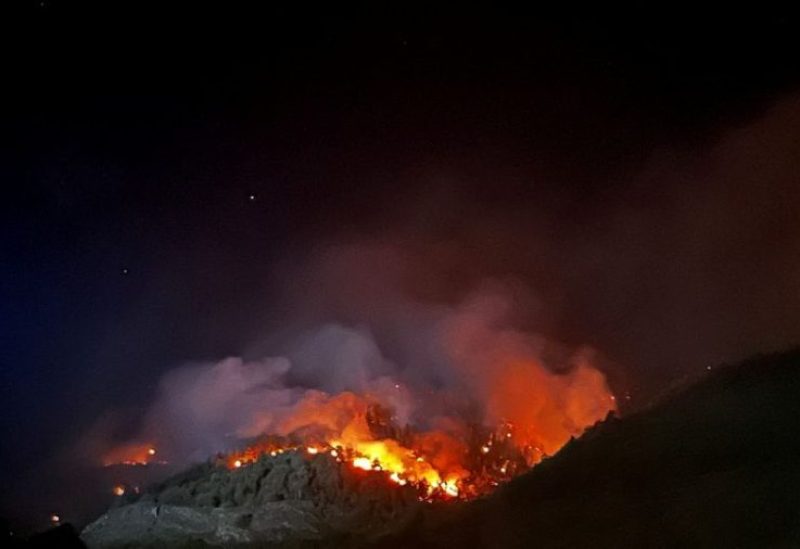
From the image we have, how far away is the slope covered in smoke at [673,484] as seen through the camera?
12.3m

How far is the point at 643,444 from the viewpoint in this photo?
15.7 metres

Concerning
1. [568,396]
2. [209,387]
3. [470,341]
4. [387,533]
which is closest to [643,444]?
[387,533]

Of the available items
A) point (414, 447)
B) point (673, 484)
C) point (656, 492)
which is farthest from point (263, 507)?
point (673, 484)

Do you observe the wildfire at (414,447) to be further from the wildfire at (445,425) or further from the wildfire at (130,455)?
the wildfire at (130,455)

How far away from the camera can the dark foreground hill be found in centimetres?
1237

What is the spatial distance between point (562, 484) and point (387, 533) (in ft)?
13.4

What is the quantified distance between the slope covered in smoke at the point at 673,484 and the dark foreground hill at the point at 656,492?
2cm

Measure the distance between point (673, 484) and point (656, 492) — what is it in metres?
0.32

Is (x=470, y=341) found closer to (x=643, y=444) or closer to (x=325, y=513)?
(x=325, y=513)

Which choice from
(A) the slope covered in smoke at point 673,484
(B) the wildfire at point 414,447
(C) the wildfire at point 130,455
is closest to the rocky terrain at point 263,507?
(B) the wildfire at point 414,447

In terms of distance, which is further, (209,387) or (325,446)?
(209,387)

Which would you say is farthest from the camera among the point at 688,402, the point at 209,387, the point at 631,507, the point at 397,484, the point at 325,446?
the point at 209,387

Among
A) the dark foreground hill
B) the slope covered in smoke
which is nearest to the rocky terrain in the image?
the dark foreground hill

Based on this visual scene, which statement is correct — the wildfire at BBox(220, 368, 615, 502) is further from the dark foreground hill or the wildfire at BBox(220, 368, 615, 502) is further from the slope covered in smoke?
the slope covered in smoke
